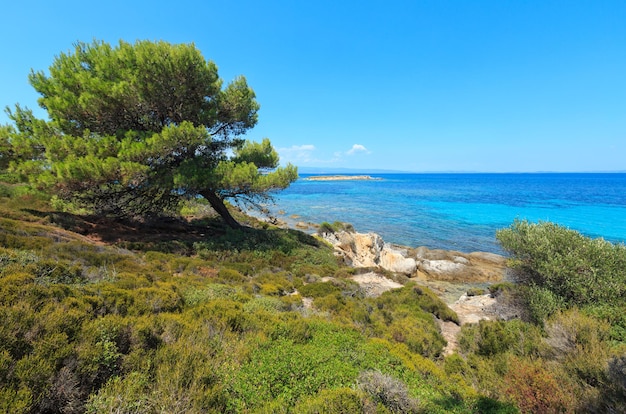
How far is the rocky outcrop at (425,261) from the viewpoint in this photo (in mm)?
16812

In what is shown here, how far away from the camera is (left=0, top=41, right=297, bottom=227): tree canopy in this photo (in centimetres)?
1087

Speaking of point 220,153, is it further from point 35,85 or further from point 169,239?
point 35,85

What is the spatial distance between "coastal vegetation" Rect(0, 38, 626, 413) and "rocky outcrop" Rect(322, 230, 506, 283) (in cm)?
355

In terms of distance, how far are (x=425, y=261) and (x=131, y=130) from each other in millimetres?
18093

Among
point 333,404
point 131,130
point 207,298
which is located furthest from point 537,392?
point 131,130

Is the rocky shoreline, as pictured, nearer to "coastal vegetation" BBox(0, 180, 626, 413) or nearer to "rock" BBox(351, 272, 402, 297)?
"rock" BBox(351, 272, 402, 297)

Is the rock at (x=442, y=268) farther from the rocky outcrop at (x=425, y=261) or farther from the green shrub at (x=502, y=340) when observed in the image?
the green shrub at (x=502, y=340)

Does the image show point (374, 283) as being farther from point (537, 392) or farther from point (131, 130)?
point (131, 130)

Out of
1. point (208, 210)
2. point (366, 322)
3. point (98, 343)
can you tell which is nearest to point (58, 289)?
point (98, 343)

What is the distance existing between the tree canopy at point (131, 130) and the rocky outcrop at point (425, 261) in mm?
7842

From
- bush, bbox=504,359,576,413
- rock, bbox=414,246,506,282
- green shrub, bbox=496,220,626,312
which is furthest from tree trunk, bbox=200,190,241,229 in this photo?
bush, bbox=504,359,576,413

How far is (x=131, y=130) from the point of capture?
1182 cm

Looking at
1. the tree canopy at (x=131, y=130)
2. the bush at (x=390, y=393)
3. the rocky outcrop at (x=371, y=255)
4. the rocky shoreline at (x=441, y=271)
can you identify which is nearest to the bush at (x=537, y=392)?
the bush at (x=390, y=393)

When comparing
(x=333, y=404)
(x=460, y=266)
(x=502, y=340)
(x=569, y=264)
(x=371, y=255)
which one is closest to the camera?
(x=333, y=404)
